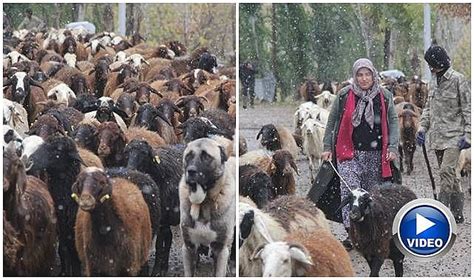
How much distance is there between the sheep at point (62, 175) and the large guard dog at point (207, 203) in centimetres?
80

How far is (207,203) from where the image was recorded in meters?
7.63

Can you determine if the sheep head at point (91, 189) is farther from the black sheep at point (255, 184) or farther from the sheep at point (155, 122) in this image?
the sheep at point (155, 122)

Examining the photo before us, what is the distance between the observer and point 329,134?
8.06 metres

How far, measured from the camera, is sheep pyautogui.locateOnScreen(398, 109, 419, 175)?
821 centimetres

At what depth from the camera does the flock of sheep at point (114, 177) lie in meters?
7.38

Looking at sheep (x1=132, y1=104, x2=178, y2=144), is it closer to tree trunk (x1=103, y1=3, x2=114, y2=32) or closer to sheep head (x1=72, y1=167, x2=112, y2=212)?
tree trunk (x1=103, y1=3, x2=114, y2=32)

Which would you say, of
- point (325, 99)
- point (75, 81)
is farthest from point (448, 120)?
point (75, 81)

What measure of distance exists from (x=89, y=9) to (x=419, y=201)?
114 inches

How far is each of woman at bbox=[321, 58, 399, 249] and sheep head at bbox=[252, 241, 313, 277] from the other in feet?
2.97

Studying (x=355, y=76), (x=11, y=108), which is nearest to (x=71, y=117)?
(x=11, y=108)

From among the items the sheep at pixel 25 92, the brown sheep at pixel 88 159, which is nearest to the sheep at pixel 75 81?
the sheep at pixel 25 92

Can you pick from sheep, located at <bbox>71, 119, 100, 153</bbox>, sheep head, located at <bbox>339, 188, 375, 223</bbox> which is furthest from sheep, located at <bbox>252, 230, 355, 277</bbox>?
sheep, located at <bbox>71, 119, 100, 153</bbox>

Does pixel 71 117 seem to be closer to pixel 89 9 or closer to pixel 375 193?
pixel 89 9

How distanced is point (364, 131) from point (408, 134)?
629mm
